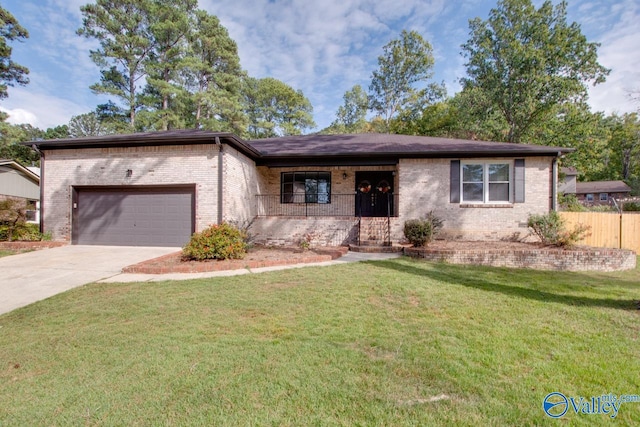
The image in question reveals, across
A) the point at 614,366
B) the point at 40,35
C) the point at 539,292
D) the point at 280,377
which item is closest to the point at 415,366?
the point at 280,377

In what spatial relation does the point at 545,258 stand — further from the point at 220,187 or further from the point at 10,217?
the point at 10,217

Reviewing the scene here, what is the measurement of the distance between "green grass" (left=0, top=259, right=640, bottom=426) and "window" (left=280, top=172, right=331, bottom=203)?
7824 millimetres

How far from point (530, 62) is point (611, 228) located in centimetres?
1333

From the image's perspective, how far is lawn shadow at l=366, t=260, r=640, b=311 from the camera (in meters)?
4.39

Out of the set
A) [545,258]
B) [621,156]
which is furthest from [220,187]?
[621,156]

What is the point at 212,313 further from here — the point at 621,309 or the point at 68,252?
the point at 68,252

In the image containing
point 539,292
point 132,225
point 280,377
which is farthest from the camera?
point 132,225

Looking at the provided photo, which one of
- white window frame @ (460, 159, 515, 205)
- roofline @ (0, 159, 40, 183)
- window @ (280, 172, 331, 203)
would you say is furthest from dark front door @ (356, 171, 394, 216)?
roofline @ (0, 159, 40, 183)

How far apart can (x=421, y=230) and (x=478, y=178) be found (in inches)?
147

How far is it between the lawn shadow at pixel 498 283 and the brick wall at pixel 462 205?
3.26m

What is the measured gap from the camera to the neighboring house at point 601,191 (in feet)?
119

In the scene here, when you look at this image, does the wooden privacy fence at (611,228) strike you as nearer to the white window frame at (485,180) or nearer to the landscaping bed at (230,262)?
the white window frame at (485,180)

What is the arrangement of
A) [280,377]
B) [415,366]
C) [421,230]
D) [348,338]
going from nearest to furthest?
[280,377], [415,366], [348,338], [421,230]

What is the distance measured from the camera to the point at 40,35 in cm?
1659
